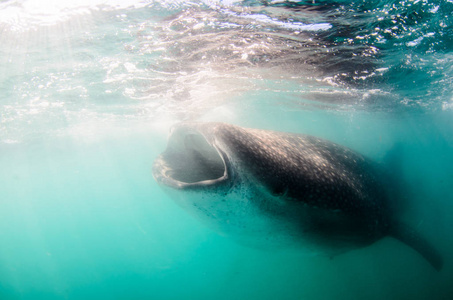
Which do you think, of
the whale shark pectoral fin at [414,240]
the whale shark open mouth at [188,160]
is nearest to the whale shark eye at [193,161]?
the whale shark open mouth at [188,160]

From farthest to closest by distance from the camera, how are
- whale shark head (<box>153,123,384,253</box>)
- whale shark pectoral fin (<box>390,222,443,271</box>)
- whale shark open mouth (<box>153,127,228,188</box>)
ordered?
whale shark pectoral fin (<box>390,222,443,271</box>)
whale shark open mouth (<box>153,127,228,188</box>)
whale shark head (<box>153,123,384,253</box>)

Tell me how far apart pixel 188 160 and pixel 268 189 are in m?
1.70

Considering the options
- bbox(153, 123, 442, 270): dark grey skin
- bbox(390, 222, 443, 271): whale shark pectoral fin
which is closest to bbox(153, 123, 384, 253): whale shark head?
bbox(153, 123, 442, 270): dark grey skin

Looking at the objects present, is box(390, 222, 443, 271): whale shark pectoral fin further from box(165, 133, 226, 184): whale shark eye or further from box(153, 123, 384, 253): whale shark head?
box(165, 133, 226, 184): whale shark eye

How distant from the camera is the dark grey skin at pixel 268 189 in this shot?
6.70 ft

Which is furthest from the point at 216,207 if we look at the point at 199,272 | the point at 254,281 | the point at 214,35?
the point at 199,272

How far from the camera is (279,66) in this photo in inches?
370

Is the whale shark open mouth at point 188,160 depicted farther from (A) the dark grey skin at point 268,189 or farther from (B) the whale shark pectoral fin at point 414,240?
(B) the whale shark pectoral fin at point 414,240

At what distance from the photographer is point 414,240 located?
5.08 m

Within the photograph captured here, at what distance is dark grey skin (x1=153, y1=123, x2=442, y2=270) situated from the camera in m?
2.04

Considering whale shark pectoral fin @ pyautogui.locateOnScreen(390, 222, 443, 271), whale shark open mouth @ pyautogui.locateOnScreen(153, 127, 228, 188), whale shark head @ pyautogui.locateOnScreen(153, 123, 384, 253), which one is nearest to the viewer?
whale shark head @ pyautogui.locateOnScreen(153, 123, 384, 253)

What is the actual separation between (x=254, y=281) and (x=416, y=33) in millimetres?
17333

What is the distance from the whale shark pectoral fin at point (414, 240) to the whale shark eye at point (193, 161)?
149 inches

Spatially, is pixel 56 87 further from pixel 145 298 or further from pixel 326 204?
pixel 145 298
